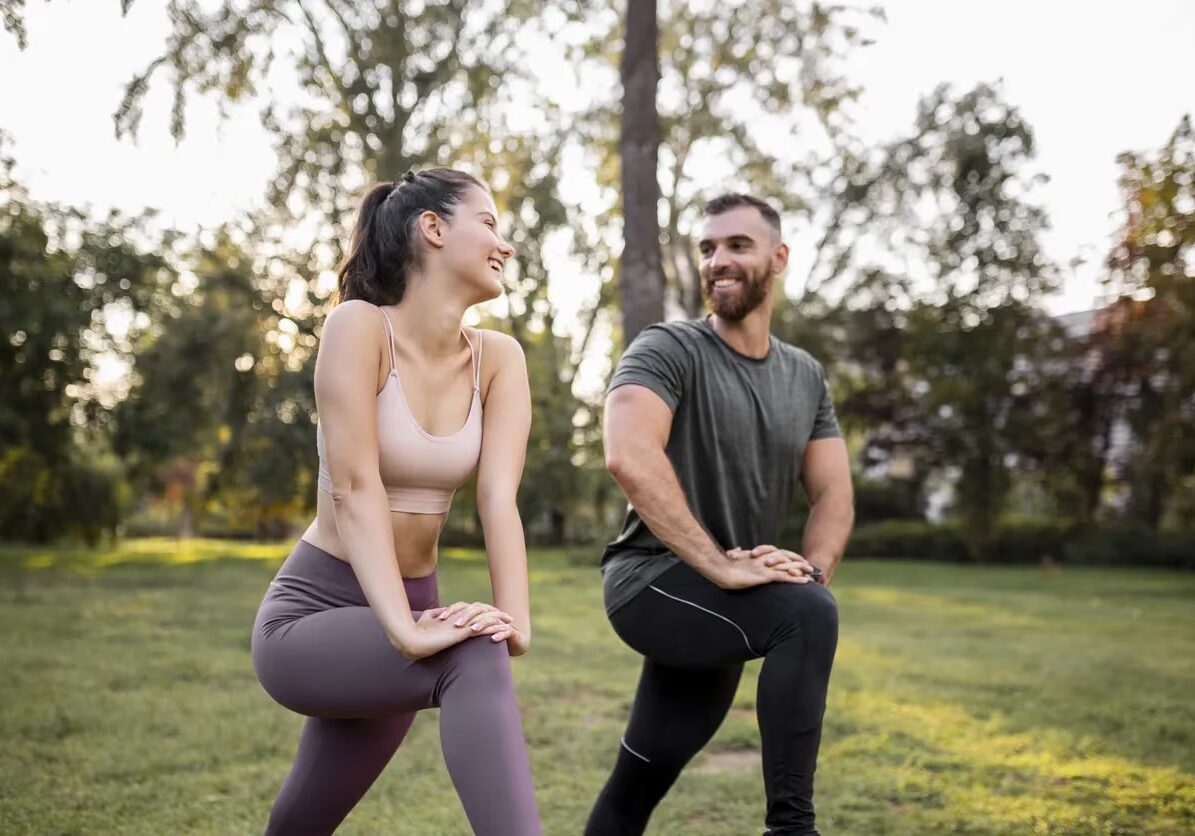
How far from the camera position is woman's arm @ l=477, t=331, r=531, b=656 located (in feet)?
8.30

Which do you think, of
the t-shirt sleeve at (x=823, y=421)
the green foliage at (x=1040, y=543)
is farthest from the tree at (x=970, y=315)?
the t-shirt sleeve at (x=823, y=421)

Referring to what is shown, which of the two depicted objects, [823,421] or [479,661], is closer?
[479,661]

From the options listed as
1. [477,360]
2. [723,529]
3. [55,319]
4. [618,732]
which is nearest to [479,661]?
[477,360]

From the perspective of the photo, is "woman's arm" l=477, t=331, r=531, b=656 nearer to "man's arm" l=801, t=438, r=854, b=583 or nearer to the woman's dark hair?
the woman's dark hair

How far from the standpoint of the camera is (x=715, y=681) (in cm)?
362

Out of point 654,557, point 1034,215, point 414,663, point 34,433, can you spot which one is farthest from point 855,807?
point 1034,215

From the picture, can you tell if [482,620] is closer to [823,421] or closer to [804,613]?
[804,613]

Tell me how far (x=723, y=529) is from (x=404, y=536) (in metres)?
1.19

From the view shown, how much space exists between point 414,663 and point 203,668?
678cm

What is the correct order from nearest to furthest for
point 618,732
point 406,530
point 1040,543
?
point 406,530 < point 618,732 < point 1040,543

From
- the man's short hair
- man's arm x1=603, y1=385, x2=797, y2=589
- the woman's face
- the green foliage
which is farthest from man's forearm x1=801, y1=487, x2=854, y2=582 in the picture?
the green foliage

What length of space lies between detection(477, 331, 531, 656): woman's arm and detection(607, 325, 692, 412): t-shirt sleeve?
2.40 feet

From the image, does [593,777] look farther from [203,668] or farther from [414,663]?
[203,668]

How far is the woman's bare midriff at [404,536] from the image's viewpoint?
2.59 meters
